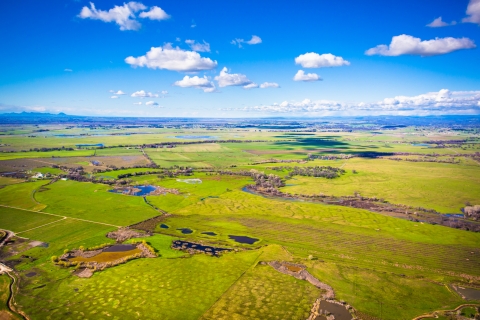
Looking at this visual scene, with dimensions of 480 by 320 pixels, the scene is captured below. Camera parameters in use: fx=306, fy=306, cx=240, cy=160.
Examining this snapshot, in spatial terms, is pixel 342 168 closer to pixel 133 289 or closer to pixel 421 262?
pixel 421 262

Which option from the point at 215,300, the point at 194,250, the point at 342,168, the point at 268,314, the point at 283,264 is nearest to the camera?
the point at 268,314

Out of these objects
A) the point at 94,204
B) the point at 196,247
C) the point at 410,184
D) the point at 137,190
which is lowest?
the point at 196,247

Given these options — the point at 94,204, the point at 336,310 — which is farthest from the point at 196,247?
the point at 94,204

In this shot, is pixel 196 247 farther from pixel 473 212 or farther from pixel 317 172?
pixel 317 172

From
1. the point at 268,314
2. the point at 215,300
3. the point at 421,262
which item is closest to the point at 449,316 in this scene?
the point at 421,262

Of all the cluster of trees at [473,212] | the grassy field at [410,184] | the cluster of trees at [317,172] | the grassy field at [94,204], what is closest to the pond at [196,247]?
the grassy field at [94,204]
